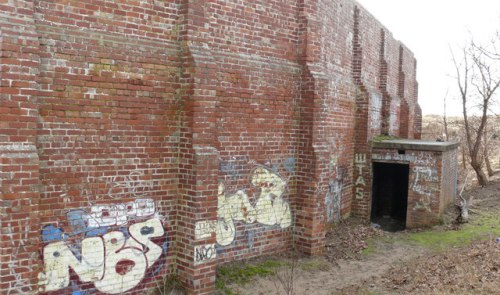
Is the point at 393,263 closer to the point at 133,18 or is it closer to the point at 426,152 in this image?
the point at 426,152

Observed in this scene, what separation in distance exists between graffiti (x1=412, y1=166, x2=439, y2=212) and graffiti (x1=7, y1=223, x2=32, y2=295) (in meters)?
10.8

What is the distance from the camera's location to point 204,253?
24.3 feet

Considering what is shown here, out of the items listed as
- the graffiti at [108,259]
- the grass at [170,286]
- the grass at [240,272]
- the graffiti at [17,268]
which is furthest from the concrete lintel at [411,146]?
the graffiti at [17,268]

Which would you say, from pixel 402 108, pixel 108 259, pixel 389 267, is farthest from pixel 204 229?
pixel 402 108

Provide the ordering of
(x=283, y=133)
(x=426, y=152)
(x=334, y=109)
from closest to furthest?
(x=283, y=133), (x=334, y=109), (x=426, y=152)

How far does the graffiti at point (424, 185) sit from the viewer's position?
12984 millimetres

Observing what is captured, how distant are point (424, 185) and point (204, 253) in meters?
8.17

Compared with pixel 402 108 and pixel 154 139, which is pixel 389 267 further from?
pixel 402 108

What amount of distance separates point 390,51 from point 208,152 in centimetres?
1248

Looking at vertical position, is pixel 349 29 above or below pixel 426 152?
above

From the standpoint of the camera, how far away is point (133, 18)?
6.86 meters

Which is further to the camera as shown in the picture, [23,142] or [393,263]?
[393,263]

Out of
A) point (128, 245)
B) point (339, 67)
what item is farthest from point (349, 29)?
point (128, 245)

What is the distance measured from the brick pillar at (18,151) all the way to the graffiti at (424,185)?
35.0 ft
